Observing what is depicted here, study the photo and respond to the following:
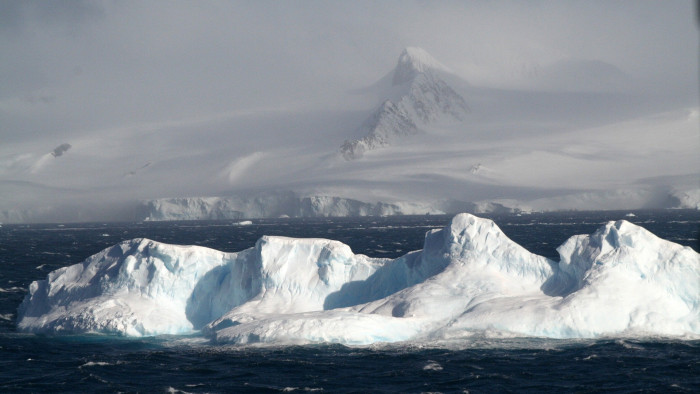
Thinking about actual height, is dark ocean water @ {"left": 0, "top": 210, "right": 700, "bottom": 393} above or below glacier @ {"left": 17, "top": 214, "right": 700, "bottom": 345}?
below

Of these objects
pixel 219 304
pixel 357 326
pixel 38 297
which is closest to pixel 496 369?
pixel 357 326

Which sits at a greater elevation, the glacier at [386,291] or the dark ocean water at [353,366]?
the glacier at [386,291]

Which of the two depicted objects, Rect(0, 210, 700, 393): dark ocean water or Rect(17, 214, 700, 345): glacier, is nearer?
Rect(0, 210, 700, 393): dark ocean water

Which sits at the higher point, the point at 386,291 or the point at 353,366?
the point at 386,291

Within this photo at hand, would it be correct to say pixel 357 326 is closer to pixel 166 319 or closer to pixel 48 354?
pixel 166 319

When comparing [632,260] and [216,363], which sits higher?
[632,260]

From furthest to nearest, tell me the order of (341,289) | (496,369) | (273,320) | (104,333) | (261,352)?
(341,289) → (104,333) → (273,320) → (261,352) → (496,369)

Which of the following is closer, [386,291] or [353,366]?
[353,366]

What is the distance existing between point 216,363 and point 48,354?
8.44 m

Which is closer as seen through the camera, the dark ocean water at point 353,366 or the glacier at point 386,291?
the dark ocean water at point 353,366

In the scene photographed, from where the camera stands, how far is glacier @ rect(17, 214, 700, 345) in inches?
1278

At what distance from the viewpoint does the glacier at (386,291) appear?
32.5m

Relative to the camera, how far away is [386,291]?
38844mm

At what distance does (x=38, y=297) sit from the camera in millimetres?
39844
